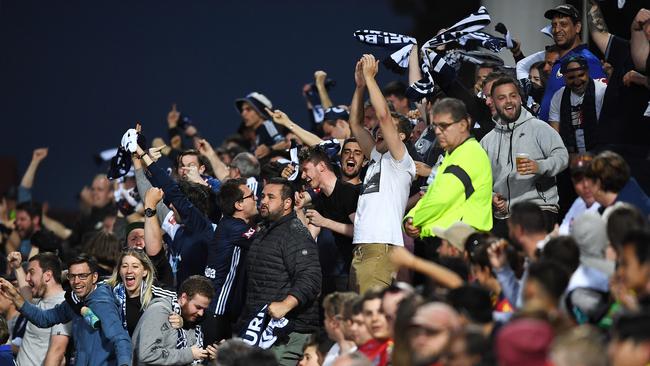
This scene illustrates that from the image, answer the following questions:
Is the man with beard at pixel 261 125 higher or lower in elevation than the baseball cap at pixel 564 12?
lower

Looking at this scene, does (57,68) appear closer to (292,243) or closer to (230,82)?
(230,82)

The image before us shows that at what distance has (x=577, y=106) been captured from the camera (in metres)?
8.84

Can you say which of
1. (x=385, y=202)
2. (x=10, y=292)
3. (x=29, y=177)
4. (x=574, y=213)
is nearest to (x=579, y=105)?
(x=385, y=202)

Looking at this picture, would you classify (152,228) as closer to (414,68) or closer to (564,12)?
(414,68)

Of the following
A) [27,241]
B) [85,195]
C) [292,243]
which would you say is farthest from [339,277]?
[85,195]

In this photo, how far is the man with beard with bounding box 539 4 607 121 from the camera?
30.0 ft

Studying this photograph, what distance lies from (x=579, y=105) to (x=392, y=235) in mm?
1744

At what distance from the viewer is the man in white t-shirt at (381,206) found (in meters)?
8.10

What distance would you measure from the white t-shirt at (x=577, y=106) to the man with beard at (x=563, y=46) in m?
0.09

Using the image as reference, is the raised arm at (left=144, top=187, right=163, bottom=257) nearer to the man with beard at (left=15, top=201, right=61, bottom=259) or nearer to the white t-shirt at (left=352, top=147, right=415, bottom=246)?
the white t-shirt at (left=352, top=147, right=415, bottom=246)

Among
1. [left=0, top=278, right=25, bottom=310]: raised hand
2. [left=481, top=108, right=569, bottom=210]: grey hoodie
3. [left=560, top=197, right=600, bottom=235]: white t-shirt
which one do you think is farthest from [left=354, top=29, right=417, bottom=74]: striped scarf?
[left=0, top=278, right=25, bottom=310]: raised hand

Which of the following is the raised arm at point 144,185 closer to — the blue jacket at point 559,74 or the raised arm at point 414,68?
the raised arm at point 414,68

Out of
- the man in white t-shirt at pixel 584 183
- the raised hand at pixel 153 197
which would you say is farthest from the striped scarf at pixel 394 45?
the man in white t-shirt at pixel 584 183

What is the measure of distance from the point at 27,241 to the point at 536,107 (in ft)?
19.4
